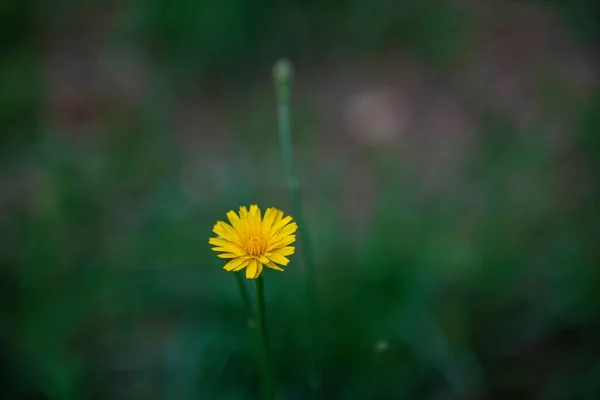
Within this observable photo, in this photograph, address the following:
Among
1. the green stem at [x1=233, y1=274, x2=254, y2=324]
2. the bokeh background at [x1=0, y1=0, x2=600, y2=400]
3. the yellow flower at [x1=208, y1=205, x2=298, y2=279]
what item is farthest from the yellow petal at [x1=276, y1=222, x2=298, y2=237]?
the bokeh background at [x1=0, y1=0, x2=600, y2=400]

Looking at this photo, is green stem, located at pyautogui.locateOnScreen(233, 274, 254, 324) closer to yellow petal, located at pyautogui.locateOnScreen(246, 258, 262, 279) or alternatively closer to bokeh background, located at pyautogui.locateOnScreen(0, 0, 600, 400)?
yellow petal, located at pyautogui.locateOnScreen(246, 258, 262, 279)

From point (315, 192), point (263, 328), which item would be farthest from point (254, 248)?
point (315, 192)

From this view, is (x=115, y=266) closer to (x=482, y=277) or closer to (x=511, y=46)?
(x=482, y=277)

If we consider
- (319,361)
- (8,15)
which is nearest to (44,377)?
(319,361)

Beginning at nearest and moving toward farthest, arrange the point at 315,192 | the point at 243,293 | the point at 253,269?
the point at 253,269 → the point at 243,293 → the point at 315,192

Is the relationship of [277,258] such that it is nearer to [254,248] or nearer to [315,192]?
[254,248]
